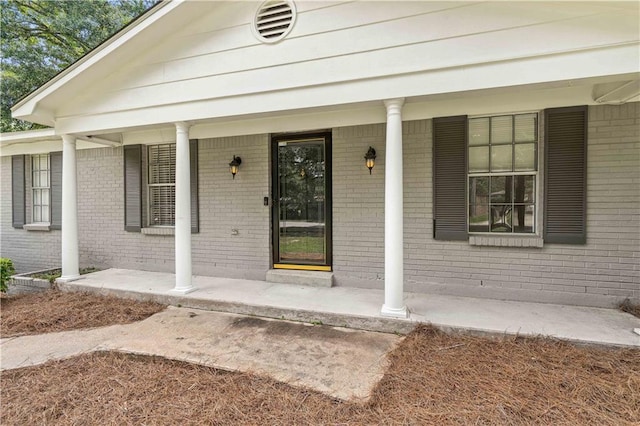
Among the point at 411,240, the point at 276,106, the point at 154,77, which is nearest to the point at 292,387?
the point at 411,240

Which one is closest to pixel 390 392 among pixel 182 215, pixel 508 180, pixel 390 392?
pixel 390 392

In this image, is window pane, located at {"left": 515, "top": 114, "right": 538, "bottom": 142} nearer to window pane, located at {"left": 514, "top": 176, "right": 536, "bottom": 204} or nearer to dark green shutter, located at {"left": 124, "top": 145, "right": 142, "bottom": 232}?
window pane, located at {"left": 514, "top": 176, "right": 536, "bottom": 204}

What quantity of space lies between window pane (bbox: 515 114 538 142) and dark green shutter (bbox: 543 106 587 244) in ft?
0.56

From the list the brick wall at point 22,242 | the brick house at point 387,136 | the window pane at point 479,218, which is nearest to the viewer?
the brick house at point 387,136

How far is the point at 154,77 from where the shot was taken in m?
4.50

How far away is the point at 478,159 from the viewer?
436 cm

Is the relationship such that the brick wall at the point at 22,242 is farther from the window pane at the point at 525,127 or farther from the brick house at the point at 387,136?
the window pane at the point at 525,127

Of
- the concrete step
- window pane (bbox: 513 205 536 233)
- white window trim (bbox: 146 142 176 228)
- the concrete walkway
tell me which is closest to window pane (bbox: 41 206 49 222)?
white window trim (bbox: 146 142 176 228)

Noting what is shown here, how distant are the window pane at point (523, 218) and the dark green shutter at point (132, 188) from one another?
6.27 metres

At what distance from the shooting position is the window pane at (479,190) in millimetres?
4340

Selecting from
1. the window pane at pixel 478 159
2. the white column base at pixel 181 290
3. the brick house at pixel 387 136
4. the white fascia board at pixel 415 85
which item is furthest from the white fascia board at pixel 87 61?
the window pane at pixel 478 159

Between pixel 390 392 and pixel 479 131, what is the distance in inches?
139

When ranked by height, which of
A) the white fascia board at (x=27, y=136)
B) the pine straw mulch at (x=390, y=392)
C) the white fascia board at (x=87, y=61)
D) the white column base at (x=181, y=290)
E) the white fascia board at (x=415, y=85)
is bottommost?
the pine straw mulch at (x=390, y=392)

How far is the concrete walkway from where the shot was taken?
8.83ft
